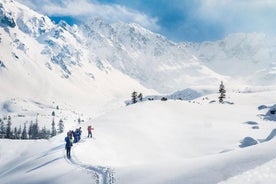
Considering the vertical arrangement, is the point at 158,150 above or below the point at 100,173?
above

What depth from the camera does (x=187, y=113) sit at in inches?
3487

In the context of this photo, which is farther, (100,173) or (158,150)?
(158,150)

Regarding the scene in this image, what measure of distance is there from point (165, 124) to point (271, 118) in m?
27.5

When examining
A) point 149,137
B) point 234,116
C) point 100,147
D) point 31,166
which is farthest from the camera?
point 234,116

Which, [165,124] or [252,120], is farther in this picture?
[252,120]

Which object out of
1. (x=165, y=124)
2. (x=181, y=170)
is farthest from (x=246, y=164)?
(x=165, y=124)

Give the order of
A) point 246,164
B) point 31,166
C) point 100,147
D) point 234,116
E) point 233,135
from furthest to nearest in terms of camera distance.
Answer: point 234,116
point 233,135
point 100,147
point 31,166
point 246,164

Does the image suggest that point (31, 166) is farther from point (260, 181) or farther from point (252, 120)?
point (252, 120)

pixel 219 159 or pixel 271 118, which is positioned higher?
pixel 271 118

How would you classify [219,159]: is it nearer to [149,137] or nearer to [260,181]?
[260,181]

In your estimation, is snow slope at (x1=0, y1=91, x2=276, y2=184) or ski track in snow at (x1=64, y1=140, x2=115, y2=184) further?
ski track in snow at (x1=64, y1=140, x2=115, y2=184)

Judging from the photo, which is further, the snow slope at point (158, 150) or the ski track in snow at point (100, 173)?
the ski track in snow at point (100, 173)

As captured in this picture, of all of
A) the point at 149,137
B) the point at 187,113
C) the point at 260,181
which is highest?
the point at 187,113

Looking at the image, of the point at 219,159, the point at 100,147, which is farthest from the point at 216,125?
the point at 219,159
